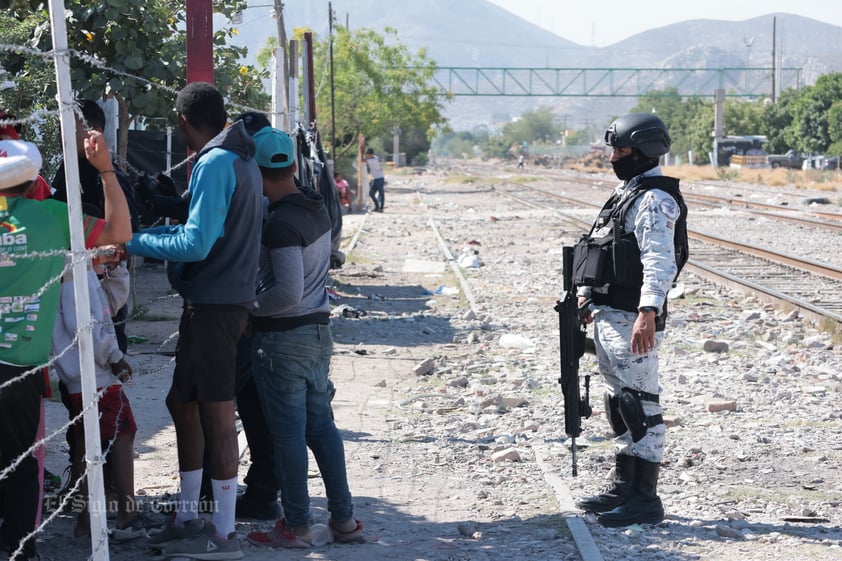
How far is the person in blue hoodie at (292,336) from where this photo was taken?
16.7ft

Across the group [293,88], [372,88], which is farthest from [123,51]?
[372,88]

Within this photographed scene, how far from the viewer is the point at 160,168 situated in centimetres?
1731

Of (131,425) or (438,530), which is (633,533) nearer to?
(438,530)

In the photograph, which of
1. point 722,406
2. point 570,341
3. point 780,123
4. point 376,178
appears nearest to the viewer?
point 570,341

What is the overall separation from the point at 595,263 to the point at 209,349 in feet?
6.69

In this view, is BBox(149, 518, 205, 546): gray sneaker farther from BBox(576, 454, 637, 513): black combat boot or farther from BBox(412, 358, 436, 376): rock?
BBox(412, 358, 436, 376): rock

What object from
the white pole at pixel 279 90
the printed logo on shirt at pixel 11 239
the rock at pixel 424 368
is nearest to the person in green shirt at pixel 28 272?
the printed logo on shirt at pixel 11 239

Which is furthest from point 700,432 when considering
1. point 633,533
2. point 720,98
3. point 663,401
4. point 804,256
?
point 720,98

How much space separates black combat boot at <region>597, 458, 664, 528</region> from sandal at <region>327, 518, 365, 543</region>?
1.23 meters

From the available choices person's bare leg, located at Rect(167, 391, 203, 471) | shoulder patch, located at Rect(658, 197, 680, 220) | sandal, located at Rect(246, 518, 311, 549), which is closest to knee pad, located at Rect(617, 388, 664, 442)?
shoulder patch, located at Rect(658, 197, 680, 220)

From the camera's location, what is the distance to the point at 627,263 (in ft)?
19.1

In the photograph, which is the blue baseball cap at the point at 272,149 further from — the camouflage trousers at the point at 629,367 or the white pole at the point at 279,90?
the white pole at the point at 279,90

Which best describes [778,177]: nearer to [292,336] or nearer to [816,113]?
[816,113]

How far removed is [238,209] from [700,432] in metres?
4.09
